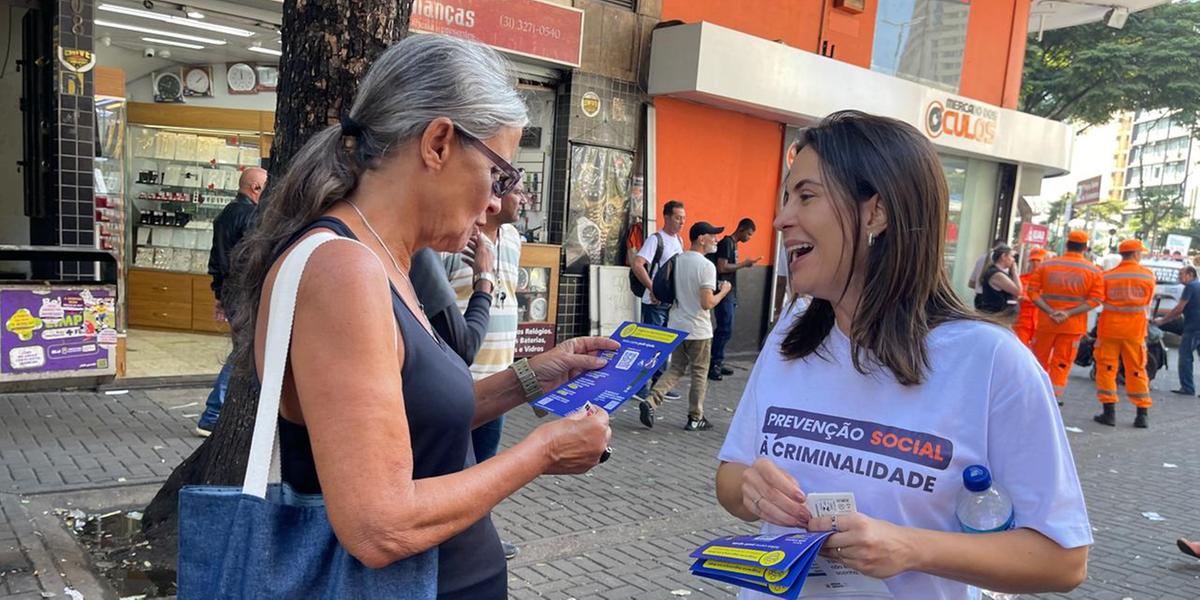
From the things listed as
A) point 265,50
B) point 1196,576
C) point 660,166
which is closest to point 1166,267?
point 660,166

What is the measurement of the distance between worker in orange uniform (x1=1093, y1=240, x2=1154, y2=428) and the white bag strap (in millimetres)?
10373

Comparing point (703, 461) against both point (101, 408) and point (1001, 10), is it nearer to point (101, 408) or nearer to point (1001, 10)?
point (101, 408)

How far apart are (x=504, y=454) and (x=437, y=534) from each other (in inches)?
7.4

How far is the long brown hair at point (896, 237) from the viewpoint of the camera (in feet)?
5.68

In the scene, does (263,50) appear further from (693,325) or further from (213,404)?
(693,325)

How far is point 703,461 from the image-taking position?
6730 mm

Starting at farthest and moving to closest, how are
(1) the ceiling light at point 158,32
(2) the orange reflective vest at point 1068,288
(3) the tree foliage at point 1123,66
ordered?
(3) the tree foliage at point 1123,66 → (2) the orange reflective vest at point 1068,288 → (1) the ceiling light at point 158,32

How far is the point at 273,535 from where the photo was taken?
1.35 m

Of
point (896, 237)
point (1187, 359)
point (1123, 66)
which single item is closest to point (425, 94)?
point (896, 237)

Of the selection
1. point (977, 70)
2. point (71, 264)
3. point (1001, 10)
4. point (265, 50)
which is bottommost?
point (71, 264)

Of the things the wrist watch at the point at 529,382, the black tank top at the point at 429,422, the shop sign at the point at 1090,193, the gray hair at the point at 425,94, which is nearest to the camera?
the black tank top at the point at 429,422

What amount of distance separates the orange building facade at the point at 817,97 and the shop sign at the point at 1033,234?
2.75 metres

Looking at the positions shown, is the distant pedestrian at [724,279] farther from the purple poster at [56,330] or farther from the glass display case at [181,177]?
the purple poster at [56,330]

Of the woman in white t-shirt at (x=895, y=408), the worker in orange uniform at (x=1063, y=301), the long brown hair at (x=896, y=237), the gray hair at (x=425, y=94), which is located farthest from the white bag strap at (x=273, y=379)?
the worker in orange uniform at (x=1063, y=301)
